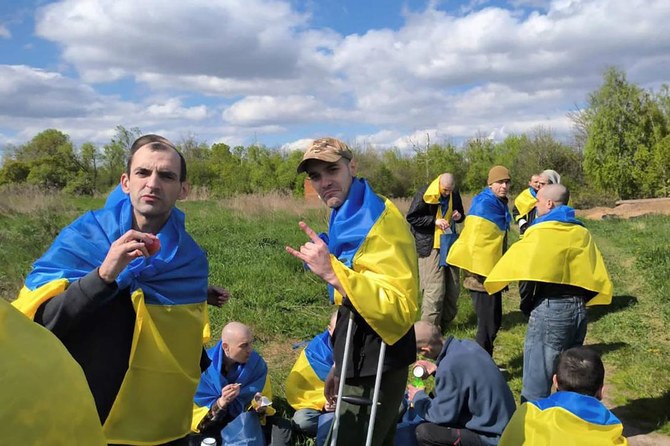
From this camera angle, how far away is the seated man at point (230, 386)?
3.95 meters

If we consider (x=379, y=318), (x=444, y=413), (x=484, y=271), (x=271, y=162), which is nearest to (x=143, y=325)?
(x=379, y=318)

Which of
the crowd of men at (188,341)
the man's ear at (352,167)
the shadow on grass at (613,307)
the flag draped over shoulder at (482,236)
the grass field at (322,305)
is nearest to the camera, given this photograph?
the crowd of men at (188,341)

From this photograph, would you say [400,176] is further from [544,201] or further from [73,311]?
[73,311]

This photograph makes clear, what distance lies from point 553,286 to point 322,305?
434cm

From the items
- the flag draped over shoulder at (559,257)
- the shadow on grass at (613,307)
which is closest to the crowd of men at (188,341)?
the flag draped over shoulder at (559,257)

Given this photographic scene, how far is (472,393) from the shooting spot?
373 centimetres

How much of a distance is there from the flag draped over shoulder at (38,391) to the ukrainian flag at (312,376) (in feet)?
11.6

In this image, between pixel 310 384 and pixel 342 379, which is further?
pixel 310 384

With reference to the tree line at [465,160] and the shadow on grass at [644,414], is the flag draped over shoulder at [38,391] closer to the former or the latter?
the shadow on grass at [644,414]

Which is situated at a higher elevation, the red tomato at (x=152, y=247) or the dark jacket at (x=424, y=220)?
the red tomato at (x=152, y=247)

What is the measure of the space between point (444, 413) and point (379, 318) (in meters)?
1.92

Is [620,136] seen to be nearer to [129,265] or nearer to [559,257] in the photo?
[559,257]

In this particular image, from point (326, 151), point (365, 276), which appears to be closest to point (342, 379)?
point (365, 276)

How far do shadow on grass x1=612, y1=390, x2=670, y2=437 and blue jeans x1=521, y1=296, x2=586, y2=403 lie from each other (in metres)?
0.97
